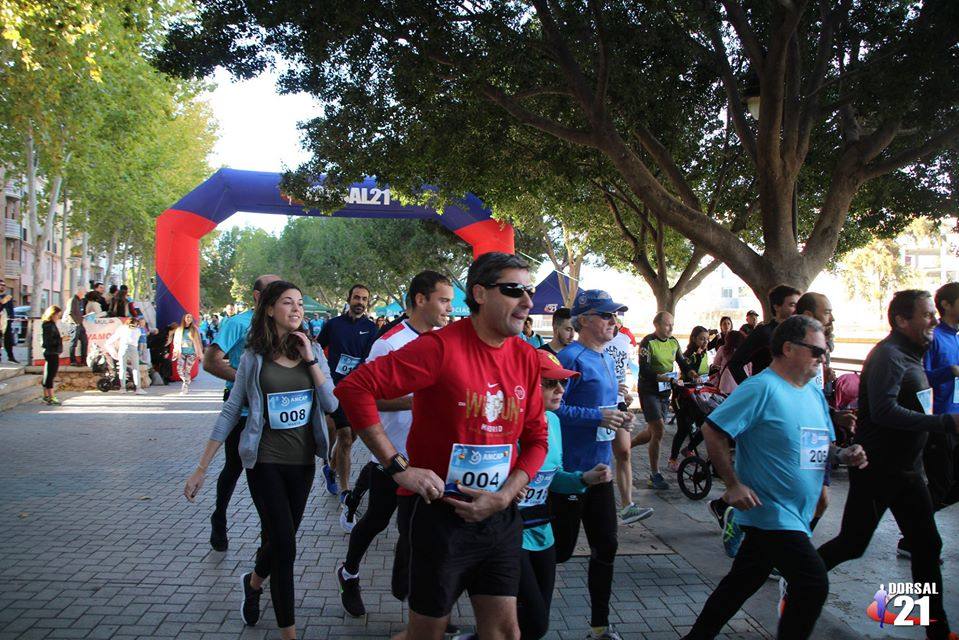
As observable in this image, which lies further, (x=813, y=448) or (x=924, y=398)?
(x=924, y=398)

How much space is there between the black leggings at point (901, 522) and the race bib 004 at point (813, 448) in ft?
2.49

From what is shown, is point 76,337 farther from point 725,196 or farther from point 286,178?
point 725,196

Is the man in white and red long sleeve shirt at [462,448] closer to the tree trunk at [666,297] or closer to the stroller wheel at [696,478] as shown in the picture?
the stroller wheel at [696,478]

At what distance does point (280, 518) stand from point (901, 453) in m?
3.26

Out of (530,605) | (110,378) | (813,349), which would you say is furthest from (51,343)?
(813,349)

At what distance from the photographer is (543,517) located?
3.35m

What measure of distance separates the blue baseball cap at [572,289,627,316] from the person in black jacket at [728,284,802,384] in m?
1.51

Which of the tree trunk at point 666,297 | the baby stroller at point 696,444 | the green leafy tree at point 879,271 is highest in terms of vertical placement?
the green leafy tree at point 879,271

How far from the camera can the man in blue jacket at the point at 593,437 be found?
12.7 ft

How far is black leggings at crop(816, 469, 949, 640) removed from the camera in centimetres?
396

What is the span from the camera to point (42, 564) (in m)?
5.06

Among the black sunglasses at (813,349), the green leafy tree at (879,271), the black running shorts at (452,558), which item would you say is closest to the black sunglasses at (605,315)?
the black sunglasses at (813,349)

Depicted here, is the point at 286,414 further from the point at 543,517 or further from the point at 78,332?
the point at 78,332

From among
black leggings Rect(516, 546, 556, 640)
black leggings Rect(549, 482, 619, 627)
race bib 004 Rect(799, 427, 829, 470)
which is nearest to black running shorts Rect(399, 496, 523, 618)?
black leggings Rect(516, 546, 556, 640)
